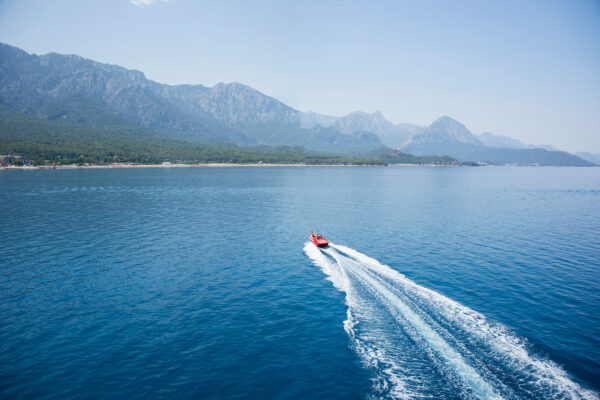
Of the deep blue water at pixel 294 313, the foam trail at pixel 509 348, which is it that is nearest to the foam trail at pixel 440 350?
the foam trail at pixel 509 348

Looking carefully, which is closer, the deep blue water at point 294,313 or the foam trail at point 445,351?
the foam trail at point 445,351

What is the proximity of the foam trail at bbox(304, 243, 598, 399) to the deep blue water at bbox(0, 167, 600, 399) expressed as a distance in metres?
0.13

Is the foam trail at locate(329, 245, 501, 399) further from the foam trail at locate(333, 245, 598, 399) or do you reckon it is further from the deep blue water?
the foam trail at locate(333, 245, 598, 399)

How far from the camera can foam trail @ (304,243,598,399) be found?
20281mm

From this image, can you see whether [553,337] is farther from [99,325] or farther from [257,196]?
[257,196]

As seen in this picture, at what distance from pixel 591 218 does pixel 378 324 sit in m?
85.0

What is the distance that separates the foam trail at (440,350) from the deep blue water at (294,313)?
0.13 m

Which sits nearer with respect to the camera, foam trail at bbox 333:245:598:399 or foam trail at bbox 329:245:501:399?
foam trail at bbox 329:245:501:399

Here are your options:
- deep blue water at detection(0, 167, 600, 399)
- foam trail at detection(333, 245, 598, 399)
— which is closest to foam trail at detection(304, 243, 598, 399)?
foam trail at detection(333, 245, 598, 399)

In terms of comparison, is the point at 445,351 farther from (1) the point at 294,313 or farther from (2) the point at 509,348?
(1) the point at 294,313

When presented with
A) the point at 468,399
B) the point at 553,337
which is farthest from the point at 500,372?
the point at 553,337

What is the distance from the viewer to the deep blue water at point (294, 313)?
21.3 meters

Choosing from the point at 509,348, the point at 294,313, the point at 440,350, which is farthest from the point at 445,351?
the point at 294,313

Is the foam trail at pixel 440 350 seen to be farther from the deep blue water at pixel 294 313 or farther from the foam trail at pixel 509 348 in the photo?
the deep blue water at pixel 294 313
